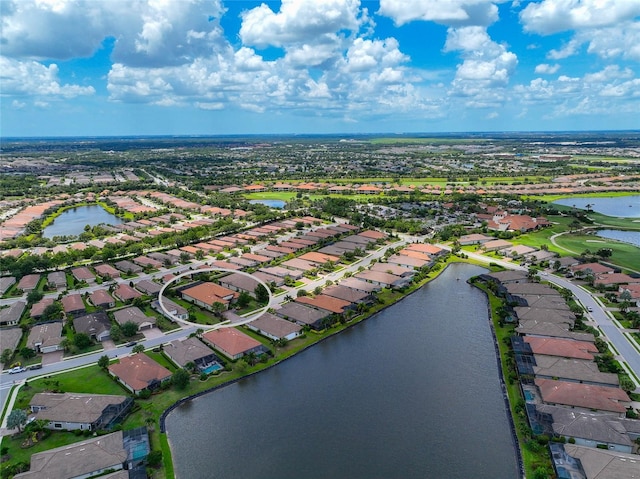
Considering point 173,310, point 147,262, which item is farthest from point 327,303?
point 147,262

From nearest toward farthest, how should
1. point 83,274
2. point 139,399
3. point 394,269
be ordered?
point 139,399
point 83,274
point 394,269

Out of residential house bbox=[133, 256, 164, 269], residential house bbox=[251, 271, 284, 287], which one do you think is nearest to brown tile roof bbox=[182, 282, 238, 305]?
residential house bbox=[251, 271, 284, 287]

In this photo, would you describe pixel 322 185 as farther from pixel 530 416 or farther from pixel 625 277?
pixel 530 416

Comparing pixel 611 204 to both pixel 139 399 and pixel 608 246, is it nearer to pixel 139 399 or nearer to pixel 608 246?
pixel 608 246

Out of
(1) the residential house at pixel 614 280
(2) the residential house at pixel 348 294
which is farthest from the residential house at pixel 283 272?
(1) the residential house at pixel 614 280

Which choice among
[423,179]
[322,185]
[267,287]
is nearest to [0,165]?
[322,185]

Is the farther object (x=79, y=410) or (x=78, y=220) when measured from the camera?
(x=78, y=220)

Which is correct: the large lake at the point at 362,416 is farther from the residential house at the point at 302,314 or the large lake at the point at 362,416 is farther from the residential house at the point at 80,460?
the residential house at the point at 80,460
